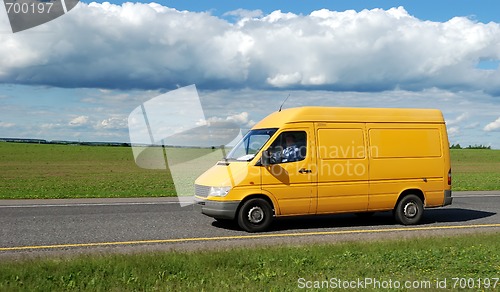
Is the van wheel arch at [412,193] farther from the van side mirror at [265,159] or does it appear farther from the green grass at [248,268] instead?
the green grass at [248,268]

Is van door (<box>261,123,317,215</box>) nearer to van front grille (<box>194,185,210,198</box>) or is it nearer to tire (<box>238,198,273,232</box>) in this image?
tire (<box>238,198,273,232</box>)

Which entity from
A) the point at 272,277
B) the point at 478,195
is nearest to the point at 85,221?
the point at 272,277

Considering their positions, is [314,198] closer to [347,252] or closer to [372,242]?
→ [372,242]

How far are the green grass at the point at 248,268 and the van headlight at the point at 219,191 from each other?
8.45 feet

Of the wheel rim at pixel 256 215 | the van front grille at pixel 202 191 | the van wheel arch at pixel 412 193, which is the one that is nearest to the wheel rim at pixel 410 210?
the van wheel arch at pixel 412 193

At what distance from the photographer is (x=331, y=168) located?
37.6ft

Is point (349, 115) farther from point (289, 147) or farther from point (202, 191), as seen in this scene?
point (202, 191)

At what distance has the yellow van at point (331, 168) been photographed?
11.0 metres

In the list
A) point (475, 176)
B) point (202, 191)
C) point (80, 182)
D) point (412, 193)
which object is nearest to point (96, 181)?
point (80, 182)

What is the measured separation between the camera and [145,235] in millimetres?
10484

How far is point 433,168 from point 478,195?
8111mm

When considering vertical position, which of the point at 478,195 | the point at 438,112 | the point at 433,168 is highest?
the point at 438,112

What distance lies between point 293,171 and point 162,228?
9.25 feet

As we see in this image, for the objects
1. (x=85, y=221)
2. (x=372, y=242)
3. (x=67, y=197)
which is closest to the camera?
(x=372, y=242)
